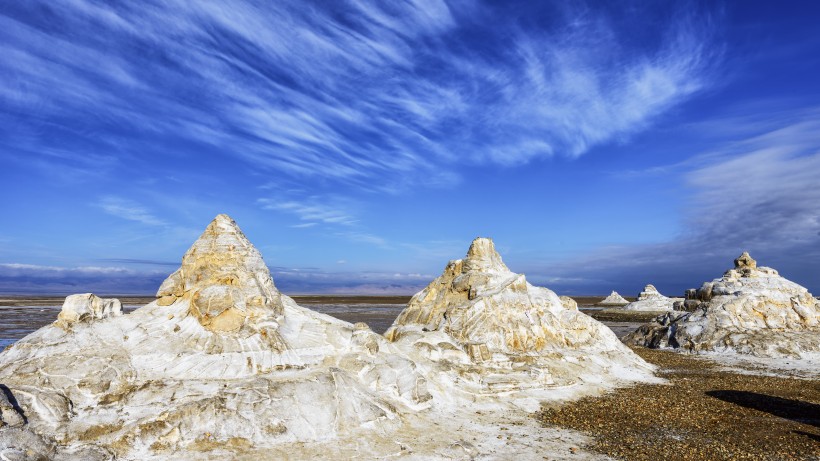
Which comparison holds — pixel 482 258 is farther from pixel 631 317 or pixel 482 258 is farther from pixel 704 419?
pixel 631 317

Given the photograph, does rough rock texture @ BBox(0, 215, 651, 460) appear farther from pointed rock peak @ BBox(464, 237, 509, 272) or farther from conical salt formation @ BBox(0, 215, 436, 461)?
pointed rock peak @ BBox(464, 237, 509, 272)

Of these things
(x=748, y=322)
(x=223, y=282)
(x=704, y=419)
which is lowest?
(x=704, y=419)

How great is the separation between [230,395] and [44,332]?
546 centimetres

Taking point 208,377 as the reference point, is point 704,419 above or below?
below

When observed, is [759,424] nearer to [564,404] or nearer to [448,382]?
[564,404]

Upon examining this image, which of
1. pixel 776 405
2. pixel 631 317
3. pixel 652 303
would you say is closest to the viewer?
pixel 776 405

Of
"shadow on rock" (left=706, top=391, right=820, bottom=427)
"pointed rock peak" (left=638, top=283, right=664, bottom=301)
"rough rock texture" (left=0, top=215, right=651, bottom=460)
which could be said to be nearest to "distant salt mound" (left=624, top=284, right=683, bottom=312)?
"pointed rock peak" (left=638, top=283, right=664, bottom=301)

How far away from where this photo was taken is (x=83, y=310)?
537 inches

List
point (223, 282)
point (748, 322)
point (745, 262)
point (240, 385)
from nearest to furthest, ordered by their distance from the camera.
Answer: point (240, 385) < point (223, 282) < point (748, 322) < point (745, 262)

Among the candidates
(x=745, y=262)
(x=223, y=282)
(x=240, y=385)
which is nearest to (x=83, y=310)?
(x=223, y=282)

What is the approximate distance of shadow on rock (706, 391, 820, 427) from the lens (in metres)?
14.2

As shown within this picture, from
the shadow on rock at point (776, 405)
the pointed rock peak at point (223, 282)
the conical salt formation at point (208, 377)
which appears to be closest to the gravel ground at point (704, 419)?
the shadow on rock at point (776, 405)

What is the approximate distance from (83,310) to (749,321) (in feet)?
99.7

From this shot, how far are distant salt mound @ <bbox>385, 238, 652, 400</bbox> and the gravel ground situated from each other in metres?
1.62
